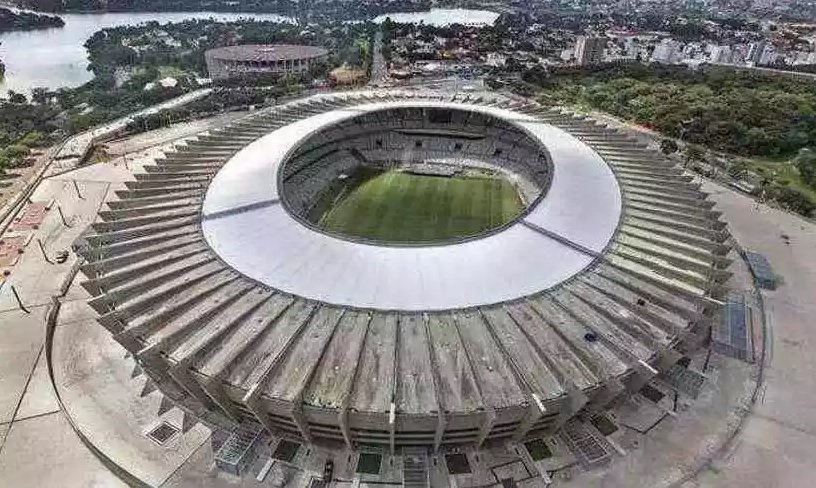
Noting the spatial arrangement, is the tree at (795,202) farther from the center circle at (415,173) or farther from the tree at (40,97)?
the tree at (40,97)

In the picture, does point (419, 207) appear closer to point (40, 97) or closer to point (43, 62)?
point (40, 97)

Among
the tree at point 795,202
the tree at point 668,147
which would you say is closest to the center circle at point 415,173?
the tree at point 668,147

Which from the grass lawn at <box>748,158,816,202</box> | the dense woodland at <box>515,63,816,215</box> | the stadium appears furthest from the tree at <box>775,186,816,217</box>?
the stadium

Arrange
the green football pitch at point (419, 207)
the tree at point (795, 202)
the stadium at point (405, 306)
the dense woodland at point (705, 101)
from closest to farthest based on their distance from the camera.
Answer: the stadium at point (405, 306), the green football pitch at point (419, 207), the tree at point (795, 202), the dense woodland at point (705, 101)

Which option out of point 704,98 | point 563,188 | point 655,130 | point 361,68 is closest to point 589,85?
point 704,98

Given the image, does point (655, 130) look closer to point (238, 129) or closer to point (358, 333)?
point (238, 129)

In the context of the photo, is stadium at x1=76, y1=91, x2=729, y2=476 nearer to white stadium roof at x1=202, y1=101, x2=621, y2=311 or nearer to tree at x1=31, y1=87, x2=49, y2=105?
white stadium roof at x1=202, y1=101, x2=621, y2=311

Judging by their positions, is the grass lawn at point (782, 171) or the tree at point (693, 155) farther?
the tree at point (693, 155)
